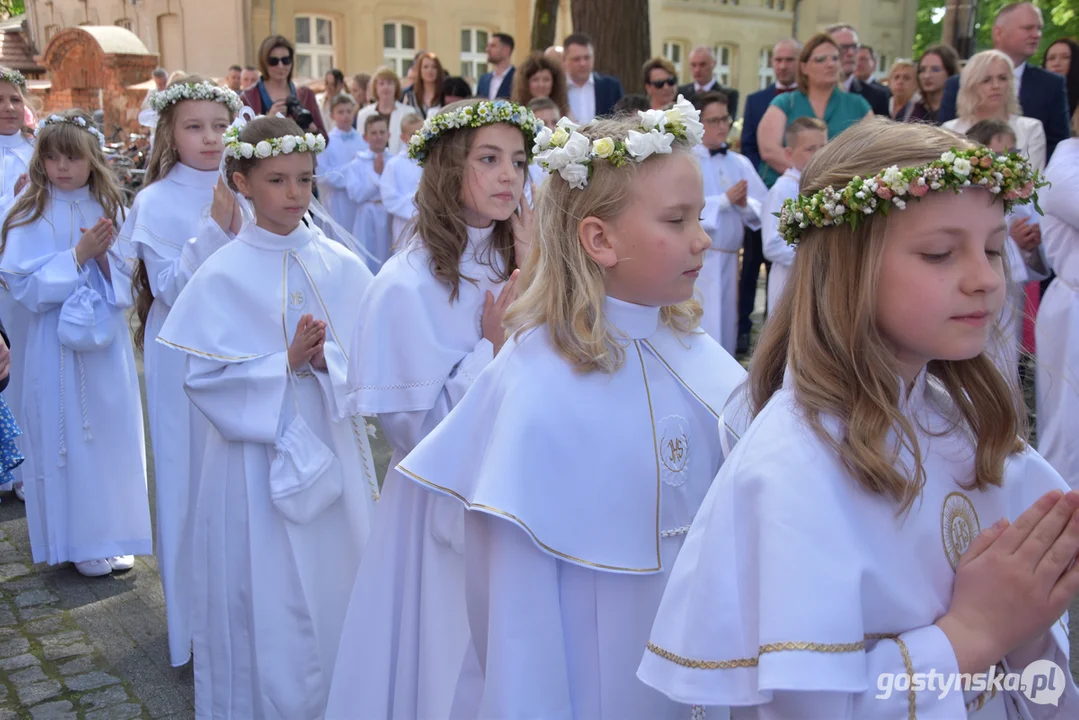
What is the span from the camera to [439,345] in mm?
3506

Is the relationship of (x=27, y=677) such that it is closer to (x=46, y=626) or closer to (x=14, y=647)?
(x=14, y=647)

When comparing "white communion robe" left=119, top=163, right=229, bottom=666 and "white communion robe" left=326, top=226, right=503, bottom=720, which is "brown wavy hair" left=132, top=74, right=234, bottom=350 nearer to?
"white communion robe" left=119, top=163, right=229, bottom=666

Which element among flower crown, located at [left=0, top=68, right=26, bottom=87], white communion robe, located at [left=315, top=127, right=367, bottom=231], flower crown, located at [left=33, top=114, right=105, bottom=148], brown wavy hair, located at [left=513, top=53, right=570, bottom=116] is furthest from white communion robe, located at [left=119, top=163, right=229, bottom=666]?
white communion robe, located at [left=315, top=127, right=367, bottom=231]

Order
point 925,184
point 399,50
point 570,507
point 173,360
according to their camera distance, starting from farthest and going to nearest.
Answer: point 399,50 → point 173,360 → point 570,507 → point 925,184

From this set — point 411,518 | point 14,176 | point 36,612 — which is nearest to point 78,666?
point 36,612

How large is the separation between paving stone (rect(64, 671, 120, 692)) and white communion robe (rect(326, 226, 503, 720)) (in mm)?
1614

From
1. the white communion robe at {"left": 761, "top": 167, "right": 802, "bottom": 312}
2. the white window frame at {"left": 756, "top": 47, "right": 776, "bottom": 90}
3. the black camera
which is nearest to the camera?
the white communion robe at {"left": 761, "top": 167, "right": 802, "bottom": 312}

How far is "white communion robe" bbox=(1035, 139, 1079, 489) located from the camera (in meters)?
5.63

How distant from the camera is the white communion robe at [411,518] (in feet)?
10.5

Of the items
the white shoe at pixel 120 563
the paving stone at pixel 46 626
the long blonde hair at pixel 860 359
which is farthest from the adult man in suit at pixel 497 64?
the long blonde hair at pixel 860 359

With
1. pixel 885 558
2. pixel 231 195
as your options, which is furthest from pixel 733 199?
pixel 885 558

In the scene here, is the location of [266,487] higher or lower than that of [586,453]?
lower

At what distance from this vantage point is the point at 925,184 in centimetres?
188

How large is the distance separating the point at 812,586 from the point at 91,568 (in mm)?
4932
